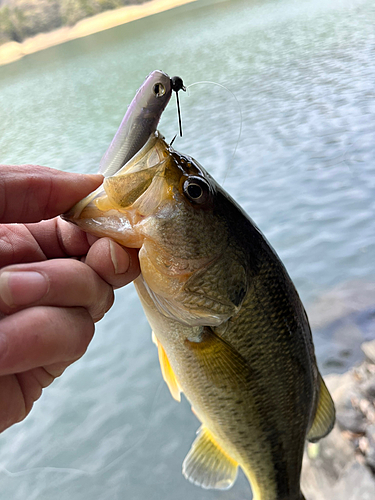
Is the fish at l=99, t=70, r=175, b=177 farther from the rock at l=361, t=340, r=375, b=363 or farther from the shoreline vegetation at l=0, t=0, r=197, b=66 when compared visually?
the shoreline vegetation at l=0, t=0, r=197, b=66

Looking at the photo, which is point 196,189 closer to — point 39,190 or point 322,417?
point 39,190

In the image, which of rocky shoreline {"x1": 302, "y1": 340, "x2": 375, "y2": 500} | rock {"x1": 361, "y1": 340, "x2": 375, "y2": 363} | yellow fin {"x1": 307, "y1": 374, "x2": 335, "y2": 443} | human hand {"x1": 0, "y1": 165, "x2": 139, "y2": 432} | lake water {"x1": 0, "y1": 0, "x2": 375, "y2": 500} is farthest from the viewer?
rock {"x1": 361, "y1": 340, "x2": 375, "y2": 363}

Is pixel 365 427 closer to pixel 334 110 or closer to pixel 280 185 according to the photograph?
pixel 280 185

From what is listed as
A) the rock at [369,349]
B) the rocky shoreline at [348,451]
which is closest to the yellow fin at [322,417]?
the rocky shoreline at [348,451]

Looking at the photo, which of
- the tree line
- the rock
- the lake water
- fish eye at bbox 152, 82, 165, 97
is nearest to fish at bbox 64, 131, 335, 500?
fish eye at bbox 152, 82, 165, 97

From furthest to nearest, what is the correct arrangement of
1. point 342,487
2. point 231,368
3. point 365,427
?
point 365,427 < point 342,487 < point 231,368

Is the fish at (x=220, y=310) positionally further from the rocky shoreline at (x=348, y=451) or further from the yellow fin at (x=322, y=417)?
the rocky shoreline at (x=348, y=451)

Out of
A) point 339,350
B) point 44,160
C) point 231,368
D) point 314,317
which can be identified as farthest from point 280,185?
point 44,160
